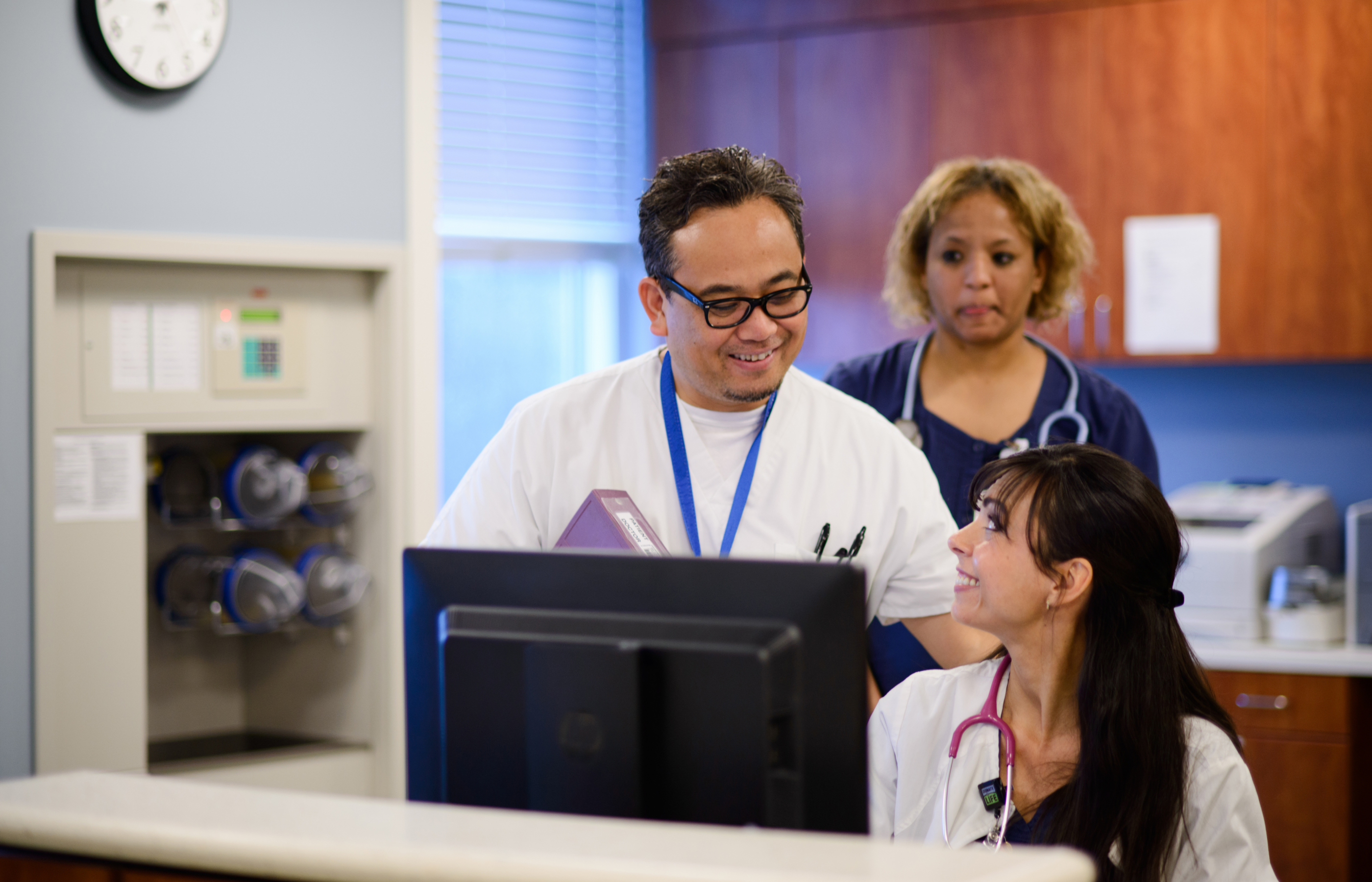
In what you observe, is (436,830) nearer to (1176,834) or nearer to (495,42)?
(1176,834)

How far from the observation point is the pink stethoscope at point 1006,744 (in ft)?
5.01

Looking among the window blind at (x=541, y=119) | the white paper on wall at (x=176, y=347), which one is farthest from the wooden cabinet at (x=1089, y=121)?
the white paper on wall at (x=176, y=347)

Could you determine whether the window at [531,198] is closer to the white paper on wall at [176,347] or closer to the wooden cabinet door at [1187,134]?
the white paper on wall at [176,347]

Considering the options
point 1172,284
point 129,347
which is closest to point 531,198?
point 129,347

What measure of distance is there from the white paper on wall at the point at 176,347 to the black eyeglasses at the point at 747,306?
150 centimetres

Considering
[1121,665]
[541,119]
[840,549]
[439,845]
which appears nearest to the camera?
[439,845]

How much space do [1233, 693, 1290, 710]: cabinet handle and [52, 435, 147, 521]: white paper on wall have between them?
8.27 feet

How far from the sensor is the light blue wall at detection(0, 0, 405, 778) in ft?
8.16

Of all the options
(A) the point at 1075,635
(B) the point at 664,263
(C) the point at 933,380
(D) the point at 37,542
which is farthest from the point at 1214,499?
(D) the point at 37,542

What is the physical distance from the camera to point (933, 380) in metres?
2.44

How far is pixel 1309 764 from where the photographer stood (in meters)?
3.01

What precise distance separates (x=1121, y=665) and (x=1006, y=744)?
168 millimetres

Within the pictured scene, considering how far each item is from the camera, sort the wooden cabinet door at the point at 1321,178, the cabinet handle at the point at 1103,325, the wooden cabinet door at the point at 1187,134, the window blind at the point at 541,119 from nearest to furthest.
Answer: the wooden cabinet door at the point at 1321,178
the wooden cabinet door at the point at 1187,134
the cabinet handle at the point at 1103,325
the window blind at the point at 541,119

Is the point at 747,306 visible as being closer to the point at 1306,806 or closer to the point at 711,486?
the point at 711,486
